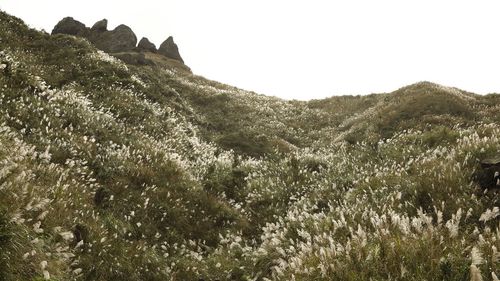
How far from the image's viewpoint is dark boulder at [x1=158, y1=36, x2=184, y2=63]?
65438 mm

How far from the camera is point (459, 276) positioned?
4.10 m

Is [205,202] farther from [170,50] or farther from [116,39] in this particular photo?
[170,50]

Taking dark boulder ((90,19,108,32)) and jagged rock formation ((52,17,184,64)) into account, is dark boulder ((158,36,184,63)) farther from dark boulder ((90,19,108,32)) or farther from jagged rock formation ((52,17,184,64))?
dark boulder ((90,19,108,32))

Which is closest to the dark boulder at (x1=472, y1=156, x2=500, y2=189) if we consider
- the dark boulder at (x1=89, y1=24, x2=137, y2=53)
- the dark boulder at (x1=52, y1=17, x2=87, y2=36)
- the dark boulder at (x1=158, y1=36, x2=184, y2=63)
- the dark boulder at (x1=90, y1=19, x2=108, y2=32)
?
the dark boulder at (x1=89, y1=24, x2=137, y2=53)

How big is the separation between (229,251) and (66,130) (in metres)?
5.10

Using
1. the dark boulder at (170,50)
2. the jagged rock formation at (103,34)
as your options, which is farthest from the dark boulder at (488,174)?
the dark boulder at (170,50)

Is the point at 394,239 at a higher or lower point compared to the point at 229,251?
higher

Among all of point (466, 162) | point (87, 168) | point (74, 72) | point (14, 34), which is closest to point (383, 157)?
point (466, 162)

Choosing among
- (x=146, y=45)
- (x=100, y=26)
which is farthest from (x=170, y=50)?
(x=100, y=26)

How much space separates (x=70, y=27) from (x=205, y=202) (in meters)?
52.1

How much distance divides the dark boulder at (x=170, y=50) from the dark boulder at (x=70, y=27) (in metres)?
12.7

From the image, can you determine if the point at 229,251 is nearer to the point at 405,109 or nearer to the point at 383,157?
the point at 383,157

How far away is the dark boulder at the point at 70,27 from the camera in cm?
5505

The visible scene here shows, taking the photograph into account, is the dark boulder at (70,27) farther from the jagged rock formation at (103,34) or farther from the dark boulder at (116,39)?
the dark boulder at (116,39)
